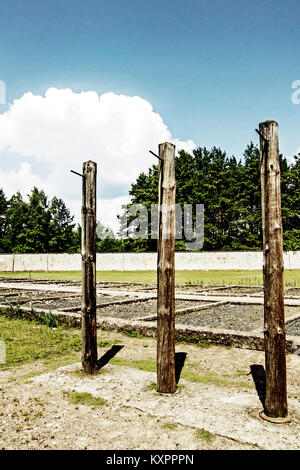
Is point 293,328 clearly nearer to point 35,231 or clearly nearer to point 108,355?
point 108,355

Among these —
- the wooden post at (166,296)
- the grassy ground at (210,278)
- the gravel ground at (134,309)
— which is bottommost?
the grassy ground at (210,278)

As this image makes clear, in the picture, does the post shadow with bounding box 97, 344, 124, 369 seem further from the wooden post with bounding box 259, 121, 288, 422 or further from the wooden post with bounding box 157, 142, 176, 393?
the wooden post with bounding box 259, 121, 288, 422

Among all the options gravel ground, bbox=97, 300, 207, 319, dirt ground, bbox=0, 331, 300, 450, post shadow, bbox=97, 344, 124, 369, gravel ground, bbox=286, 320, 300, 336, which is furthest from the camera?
gravel ground, bbox=97, 300, 207, 319

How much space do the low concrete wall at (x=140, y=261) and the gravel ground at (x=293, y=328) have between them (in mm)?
25884

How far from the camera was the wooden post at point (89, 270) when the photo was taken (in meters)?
4.89

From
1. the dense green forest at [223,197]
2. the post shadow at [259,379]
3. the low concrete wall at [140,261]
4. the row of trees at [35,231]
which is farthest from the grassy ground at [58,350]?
the row of trees at [35,231]

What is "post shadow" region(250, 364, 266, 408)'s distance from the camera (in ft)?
13.3

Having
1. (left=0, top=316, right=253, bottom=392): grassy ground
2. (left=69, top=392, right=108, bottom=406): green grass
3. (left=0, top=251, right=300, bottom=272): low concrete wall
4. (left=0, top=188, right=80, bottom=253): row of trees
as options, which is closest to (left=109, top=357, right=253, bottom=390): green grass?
(left=0, top=316, right=253, bottom=392): grassy ground

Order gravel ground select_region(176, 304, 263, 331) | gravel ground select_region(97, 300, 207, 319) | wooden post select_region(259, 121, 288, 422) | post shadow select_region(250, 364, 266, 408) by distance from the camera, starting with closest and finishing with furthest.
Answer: wooden post select_region(259, 121, 288, 422), post shadow select_region(250, 364, 266, 408), gravel ground select_region(176, 304, 263, 331), gravel ground select_region(97, 300, 207, 319)

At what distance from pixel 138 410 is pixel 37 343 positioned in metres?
3.58

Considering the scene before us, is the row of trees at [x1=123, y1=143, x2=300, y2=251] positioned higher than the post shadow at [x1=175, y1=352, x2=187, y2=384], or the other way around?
the row of trees at [x1=123, y1=143, x2=300, y2=251]

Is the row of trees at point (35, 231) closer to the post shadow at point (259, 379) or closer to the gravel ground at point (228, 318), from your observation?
the gravel ground at point (228, 318)

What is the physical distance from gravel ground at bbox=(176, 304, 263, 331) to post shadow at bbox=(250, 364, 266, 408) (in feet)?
7.24
